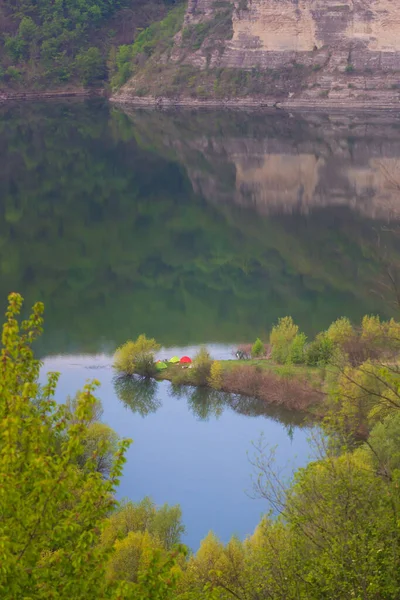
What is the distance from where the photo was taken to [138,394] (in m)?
25.2

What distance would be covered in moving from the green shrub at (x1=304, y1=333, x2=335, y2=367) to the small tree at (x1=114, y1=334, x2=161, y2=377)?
4.38 meters

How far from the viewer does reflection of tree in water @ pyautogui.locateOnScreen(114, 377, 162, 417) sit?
24.6 meters

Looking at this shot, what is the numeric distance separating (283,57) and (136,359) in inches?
2441

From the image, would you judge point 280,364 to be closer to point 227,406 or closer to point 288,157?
point 227,406

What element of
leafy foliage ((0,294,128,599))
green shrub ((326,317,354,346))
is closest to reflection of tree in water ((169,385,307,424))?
green shrub ((326,317,354,346))

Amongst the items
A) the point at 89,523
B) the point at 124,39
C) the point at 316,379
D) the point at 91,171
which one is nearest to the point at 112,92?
the point at 124,39

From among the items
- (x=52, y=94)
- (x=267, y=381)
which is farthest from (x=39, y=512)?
(x=52, y=94)

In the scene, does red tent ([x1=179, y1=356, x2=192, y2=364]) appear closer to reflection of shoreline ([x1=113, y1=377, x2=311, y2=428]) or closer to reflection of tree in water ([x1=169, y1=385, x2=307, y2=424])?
reflection of shoreline ([x1=113, y1=377, x2=311, y2=428])

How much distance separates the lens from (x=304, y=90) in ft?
265

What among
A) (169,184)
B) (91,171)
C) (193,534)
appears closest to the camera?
(193,534)

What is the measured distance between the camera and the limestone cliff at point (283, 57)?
261 feet

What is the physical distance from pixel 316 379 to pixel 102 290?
44.3 feet

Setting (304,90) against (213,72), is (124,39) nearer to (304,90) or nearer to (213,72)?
(213,72)

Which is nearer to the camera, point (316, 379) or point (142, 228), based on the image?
point (316, 379)
